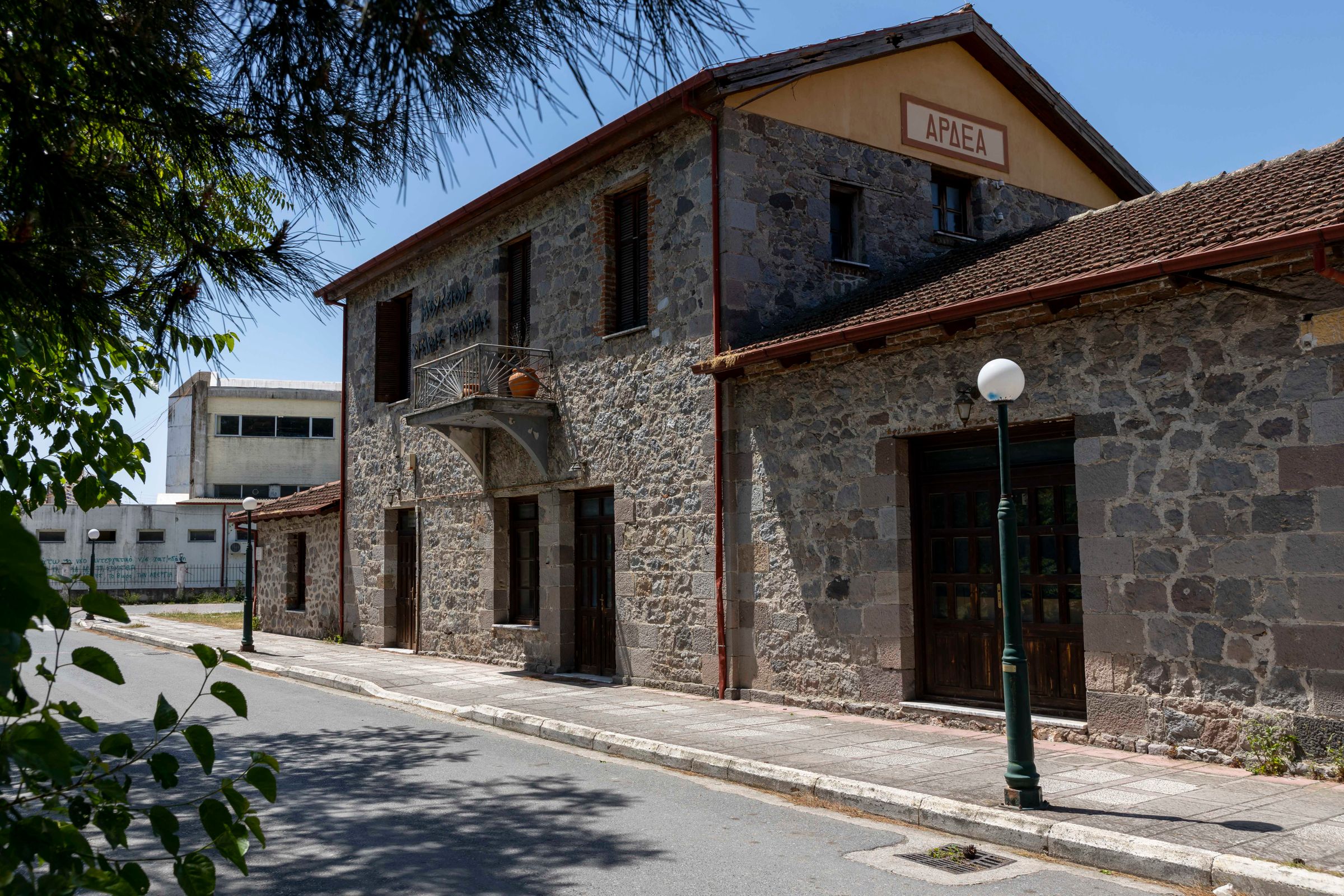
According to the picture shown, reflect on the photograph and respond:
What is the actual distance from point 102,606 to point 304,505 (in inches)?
816

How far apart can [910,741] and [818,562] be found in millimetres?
2248

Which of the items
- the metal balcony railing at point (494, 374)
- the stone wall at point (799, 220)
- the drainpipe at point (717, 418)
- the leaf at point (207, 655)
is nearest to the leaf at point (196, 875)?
the leaf at point (207, 655)

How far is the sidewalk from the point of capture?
17.1ft

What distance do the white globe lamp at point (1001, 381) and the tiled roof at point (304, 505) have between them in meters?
16.1

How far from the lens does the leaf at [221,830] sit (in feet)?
6.93

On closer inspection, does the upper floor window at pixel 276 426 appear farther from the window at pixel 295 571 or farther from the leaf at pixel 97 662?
the leaf at pixel 97 662

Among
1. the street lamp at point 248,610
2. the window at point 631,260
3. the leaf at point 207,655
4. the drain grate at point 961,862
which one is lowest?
the drain grate at point 961,862

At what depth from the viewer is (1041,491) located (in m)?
8.90

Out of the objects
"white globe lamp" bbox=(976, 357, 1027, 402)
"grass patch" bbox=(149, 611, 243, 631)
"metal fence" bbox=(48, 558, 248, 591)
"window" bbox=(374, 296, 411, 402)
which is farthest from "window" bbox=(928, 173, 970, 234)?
"metal fence" bbox=(48, 558, 248, 591)

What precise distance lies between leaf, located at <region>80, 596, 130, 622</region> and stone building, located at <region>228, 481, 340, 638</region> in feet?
61.3

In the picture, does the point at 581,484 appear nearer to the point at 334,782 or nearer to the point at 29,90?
the point at 334,782

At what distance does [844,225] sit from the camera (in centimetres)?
1283

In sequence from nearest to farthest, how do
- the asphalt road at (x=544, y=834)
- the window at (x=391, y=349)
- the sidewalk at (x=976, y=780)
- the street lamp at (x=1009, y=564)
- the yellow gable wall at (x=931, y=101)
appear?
the asphalt road at (x=544, y=834) < the sidewalk at (x=976, y=780) < the street lamp at (x=1009, y=564) < the yellow gable wall at (x=931, y=101) < the window at (x=391, y=349)

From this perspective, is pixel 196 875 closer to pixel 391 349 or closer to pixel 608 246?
pixel 608 246
